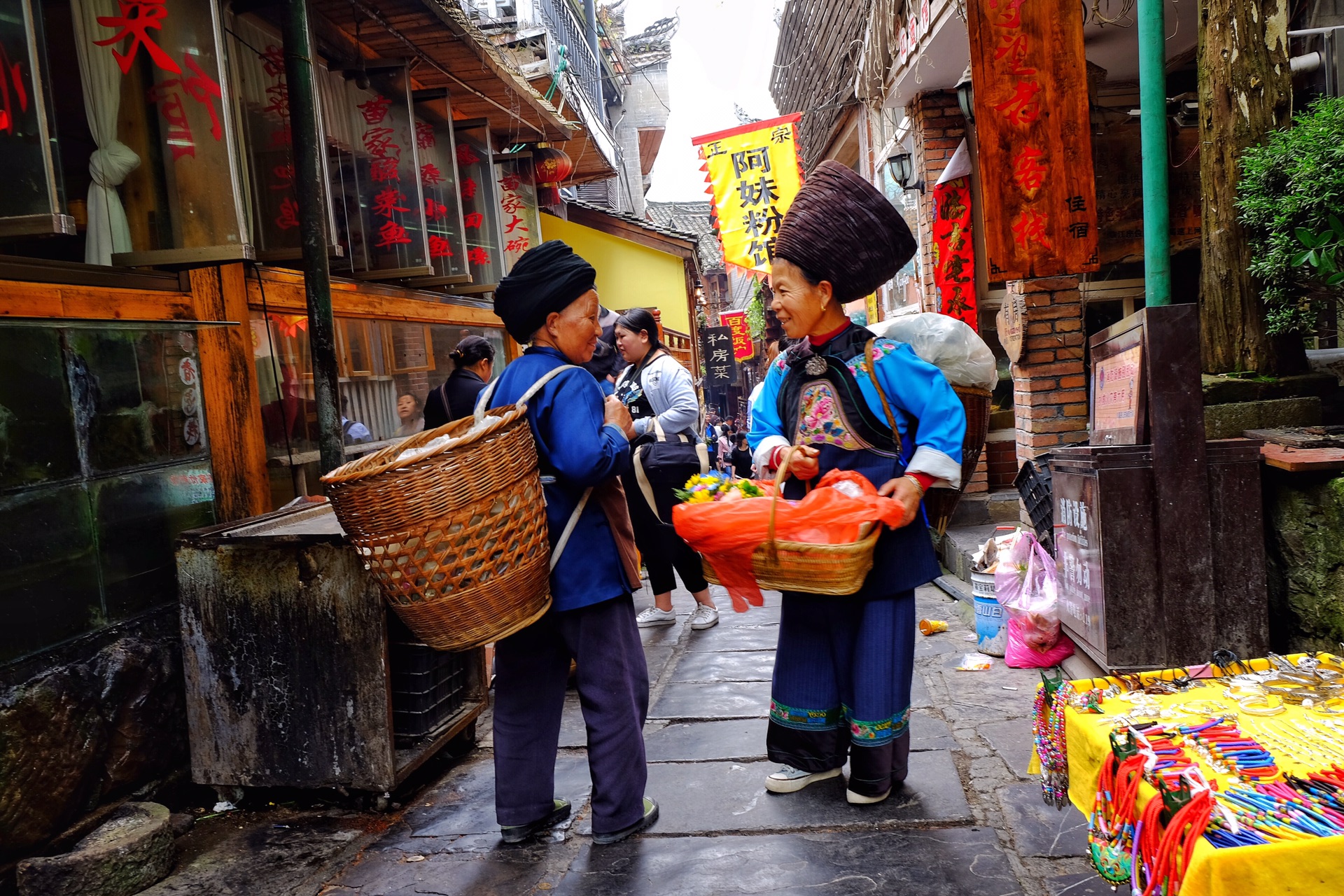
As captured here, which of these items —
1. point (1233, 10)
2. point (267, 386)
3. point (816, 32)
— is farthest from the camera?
point (816, 32)

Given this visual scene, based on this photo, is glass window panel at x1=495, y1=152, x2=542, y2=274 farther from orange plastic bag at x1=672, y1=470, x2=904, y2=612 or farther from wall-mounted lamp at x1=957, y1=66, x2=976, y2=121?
orange plastic bag at x1=672, y1=470, x2=904, y2=612

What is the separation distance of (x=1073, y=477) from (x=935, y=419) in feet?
2.98

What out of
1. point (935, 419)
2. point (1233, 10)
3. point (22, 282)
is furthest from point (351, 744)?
point (1233, 10)

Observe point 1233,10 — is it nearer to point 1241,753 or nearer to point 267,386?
point 1241,753

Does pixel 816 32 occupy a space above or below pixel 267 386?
above

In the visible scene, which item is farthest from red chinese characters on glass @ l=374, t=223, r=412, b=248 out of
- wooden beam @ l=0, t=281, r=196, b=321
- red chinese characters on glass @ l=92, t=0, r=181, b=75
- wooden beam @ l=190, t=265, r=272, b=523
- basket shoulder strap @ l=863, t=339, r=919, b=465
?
basket shoulder strap @ l=863, t=339, r=919, b=465

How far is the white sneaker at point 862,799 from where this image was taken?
3.07 meters

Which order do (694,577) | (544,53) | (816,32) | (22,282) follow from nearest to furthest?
(22,282)
(694,577)
(544,53)
(816,32)

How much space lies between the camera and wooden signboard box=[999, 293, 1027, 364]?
6527 mm

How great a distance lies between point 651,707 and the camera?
444 centimetres

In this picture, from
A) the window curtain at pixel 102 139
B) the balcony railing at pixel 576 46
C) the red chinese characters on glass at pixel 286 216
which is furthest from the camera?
the balcony railing at pixel 576 46

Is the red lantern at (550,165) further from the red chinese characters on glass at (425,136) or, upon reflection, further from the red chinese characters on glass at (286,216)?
the red chinese characters on glass at (286,216)

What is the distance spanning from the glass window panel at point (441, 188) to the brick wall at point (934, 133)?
4.42 meters

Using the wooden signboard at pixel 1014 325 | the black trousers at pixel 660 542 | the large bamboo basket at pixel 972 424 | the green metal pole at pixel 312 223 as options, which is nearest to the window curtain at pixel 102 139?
the green metal pole at pixel 312 223
